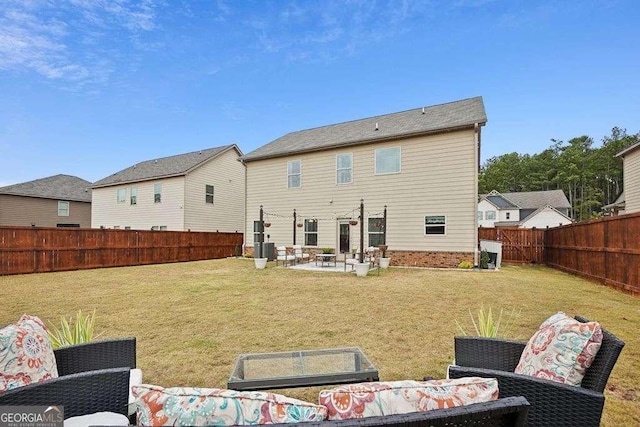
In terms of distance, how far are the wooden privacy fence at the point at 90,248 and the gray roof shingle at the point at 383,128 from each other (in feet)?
21.0

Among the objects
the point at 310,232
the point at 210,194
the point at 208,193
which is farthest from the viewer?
the point at 210,194

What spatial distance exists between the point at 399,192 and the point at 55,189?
28.8 meters

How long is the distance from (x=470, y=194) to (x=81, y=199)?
30926 millimetres

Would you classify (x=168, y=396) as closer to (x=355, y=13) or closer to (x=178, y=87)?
(x=355, y=13)

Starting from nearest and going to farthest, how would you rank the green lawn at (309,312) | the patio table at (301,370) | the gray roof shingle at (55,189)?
the patio table at (301,370), the green lawn at (309,312), the gray roof shingle at (55,189)

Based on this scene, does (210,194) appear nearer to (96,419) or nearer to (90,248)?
(90,248)

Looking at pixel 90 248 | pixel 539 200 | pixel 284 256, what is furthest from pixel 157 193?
pixel 539 200

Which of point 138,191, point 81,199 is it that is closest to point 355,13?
point 138,191

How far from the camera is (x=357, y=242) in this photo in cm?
1605

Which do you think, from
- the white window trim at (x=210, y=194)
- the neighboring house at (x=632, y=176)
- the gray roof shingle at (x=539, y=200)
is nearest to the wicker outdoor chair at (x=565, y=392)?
the neighboring house at (x=632, y=176)

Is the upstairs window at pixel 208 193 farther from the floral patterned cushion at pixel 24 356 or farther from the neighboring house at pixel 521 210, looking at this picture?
the neighboring house at pixel 521 210

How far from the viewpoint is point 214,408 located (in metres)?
1.16

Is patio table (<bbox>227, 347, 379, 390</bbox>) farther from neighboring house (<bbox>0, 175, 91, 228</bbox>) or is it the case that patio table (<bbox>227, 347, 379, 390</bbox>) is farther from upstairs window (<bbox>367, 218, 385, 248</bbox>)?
neighboring house (<bbox>0, 175, 91, 228</bbox>)

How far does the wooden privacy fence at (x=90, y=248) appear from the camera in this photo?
12277mm
